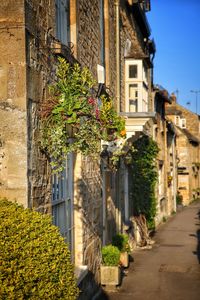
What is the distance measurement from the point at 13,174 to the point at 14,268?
5.01 ft

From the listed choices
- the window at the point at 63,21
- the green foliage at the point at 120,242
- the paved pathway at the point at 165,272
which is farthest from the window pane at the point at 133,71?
the window at the point at 63,21

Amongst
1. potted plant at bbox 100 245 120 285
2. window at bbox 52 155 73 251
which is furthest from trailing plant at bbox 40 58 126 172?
potted plant at bbox 100 245 120 285

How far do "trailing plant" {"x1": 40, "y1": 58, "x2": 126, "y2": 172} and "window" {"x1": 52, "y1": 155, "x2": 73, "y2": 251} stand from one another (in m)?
0.94

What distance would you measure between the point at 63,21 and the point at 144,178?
33.6 ft

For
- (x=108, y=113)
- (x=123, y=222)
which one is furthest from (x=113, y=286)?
(x=108, y=113)

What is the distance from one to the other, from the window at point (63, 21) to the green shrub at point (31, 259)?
11.8 ft

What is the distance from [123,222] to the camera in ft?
47.5

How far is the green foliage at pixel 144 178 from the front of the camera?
1639 cm

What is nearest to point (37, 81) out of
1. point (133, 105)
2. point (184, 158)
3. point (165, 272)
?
point (165, 272)

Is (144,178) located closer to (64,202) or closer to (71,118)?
(64,202)

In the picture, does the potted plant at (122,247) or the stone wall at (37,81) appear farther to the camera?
the potted plant at (122,247)

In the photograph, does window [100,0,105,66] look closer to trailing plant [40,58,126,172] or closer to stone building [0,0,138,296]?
stone building [0,0,138,296]

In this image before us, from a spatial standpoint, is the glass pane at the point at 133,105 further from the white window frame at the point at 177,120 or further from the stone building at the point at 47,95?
the white window frame at the point at 177,120

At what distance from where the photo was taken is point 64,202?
24.4 feet
